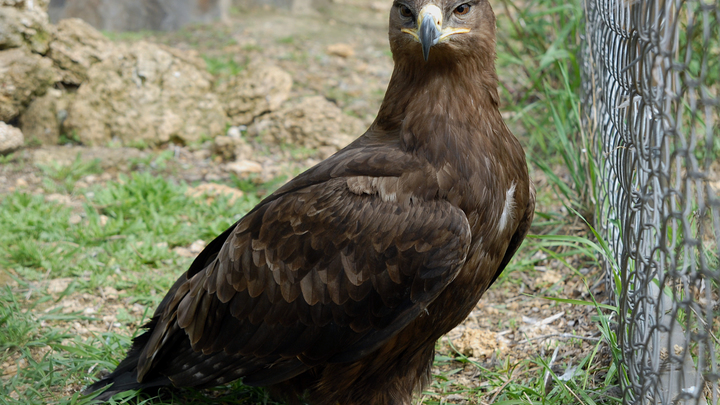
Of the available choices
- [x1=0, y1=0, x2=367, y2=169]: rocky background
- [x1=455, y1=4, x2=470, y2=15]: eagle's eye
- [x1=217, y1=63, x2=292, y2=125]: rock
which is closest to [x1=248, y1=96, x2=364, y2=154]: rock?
[x1=0, y1=0, x2=367, y2=169]: rocky background

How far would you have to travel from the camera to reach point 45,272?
3736mm

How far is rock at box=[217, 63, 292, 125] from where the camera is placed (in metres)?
5.64

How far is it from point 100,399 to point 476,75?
198 centimetres

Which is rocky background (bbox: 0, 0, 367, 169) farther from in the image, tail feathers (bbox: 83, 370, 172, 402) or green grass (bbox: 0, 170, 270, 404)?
tail feathers (bbox: 83, 370, 172, 402)

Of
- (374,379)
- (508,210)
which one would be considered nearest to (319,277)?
(374,379)

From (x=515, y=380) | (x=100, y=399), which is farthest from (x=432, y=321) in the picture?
(x=100, y=399)

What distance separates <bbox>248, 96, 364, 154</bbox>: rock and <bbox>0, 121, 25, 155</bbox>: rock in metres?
1.75

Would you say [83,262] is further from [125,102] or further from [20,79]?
[20,79]

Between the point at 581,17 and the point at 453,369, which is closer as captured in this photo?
the point at 453,369

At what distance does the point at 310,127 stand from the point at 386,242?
3.25 metres

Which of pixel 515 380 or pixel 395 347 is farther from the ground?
pixel 395 347

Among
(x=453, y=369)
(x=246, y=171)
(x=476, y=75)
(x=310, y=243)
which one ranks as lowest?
(x=453, y=369)

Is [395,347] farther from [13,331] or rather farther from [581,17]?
[581,17]

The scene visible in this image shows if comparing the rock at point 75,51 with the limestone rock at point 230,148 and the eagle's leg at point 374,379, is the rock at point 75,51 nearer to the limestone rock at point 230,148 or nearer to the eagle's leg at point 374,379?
the limestone rock at point 230,148
